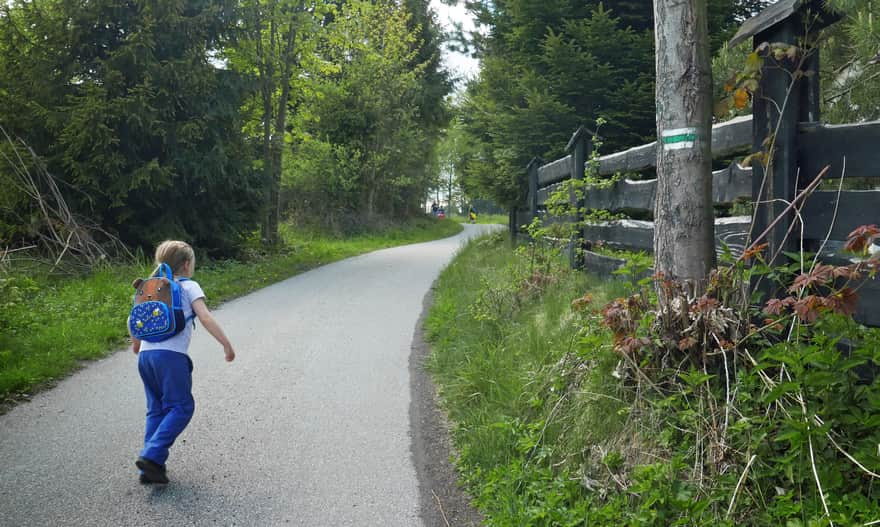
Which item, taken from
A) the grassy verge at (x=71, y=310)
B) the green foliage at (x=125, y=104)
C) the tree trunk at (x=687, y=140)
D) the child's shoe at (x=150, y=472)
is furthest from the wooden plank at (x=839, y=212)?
the green foliage at (x=125, y=104)

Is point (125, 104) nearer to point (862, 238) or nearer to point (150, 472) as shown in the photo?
point (150, 472)

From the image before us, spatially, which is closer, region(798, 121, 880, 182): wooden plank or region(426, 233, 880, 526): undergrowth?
region(426, 233, 880, 526): undergrowth

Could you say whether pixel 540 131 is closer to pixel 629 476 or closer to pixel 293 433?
pixel 293 433

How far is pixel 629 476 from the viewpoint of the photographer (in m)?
3.21

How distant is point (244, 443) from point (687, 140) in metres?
3.59

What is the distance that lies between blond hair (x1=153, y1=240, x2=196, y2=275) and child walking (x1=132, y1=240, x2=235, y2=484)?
177 mm

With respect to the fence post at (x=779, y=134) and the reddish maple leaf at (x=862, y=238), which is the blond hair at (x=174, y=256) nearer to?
the fence post at (x=779, y=134)

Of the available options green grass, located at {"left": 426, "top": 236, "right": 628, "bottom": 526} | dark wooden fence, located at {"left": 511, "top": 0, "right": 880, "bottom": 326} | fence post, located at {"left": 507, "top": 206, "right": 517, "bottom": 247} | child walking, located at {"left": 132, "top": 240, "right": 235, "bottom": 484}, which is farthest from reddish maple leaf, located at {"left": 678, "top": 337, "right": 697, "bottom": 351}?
fence post, located at {"left": 507, "top": 206, "right": 517, "bottom": 247}

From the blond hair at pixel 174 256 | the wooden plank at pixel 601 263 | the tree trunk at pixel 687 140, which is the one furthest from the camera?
the wooden plank at pixel 601 263

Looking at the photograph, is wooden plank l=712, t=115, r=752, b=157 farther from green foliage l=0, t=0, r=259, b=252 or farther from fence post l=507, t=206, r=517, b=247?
green foliage l=0, t=0, r=259, b=252

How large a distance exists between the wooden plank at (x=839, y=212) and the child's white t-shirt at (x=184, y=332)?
3574 millimetres

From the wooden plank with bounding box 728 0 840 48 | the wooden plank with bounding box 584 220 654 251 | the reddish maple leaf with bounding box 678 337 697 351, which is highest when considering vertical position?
the wooden plank with bounding box 728 0 840 48

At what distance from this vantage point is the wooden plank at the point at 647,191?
14.2 feet

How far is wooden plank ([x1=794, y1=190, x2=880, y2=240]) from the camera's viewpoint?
3293 millimetres
